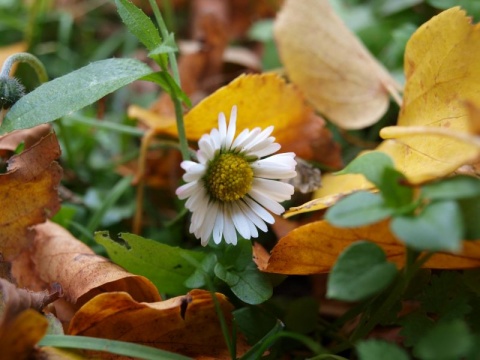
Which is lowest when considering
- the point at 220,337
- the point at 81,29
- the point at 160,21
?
the point at 220,337

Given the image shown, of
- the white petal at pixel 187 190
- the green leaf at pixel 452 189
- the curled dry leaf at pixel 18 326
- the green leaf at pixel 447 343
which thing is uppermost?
the green leaf at pixel 452 189

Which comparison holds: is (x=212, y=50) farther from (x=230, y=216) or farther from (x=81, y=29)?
(x=230, y=216)

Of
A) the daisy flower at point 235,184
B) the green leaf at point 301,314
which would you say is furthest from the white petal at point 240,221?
the green leaf at point 301,314

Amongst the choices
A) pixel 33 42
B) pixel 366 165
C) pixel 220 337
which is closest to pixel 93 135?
pixel 33 42

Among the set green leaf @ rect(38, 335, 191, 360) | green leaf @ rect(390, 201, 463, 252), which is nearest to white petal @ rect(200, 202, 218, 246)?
green leaf @ rect(38, 335, 191, 360)

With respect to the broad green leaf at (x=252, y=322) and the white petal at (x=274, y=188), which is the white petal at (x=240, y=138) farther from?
the broad green leaf at (x=252, y=322)

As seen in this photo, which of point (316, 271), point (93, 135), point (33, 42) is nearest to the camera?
point (316, 271)

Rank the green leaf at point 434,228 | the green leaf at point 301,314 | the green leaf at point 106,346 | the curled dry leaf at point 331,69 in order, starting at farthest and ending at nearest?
the curled dry leaf at point 331,69 < the green leaf at point 301,314 < the green leaf at point 106,346 < the green leaf at point 434,228
